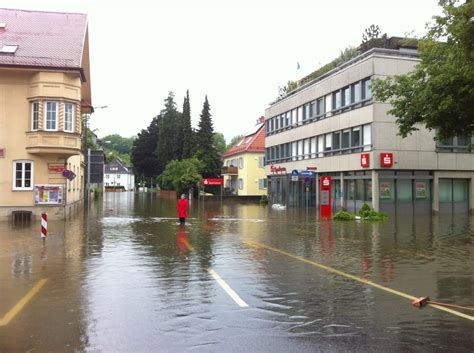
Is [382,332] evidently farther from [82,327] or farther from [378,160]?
[378,160]

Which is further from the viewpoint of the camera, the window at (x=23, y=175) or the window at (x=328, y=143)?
the window at (x=328, y=143)

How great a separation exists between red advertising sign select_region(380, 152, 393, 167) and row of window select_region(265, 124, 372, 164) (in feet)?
3.56

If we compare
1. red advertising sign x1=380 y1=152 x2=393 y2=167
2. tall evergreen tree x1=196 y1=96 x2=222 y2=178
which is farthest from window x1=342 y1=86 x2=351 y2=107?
tall evergreen tree x1=196 y1=96 x2=222 y2=178

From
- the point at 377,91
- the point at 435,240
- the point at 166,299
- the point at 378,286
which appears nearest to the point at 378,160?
the point at 377,91

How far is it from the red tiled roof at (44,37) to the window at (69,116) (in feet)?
6.86

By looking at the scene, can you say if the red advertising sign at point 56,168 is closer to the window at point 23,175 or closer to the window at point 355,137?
the window at point 23,175

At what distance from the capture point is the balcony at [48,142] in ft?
86.7

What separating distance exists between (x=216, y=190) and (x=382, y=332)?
208ft

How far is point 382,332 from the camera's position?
247 inches

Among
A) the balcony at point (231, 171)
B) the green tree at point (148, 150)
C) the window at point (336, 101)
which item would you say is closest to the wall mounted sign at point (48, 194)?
the window at point (336, 101)

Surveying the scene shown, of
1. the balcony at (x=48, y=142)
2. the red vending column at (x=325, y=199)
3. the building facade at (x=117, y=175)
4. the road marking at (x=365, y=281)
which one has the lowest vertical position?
the road marking at (x=365, y=281)

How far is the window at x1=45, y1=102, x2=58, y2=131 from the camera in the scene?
88.2 feet

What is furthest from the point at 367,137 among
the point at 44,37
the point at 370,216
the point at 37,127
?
the point at 44,37

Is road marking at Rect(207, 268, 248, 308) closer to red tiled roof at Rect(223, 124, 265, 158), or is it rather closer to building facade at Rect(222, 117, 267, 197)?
building facade at Rect(222, 117, 267, 197)
